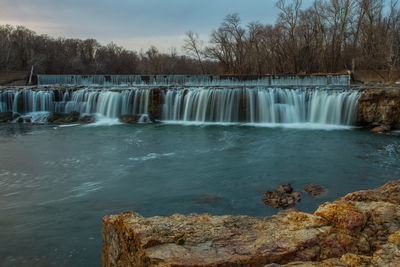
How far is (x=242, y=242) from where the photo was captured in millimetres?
2254

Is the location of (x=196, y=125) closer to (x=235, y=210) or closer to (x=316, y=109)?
(x=316, y=109)

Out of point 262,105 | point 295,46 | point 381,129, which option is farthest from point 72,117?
point 295,46

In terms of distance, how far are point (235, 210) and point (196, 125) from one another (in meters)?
10.8

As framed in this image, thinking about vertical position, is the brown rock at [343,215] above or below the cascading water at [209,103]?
below

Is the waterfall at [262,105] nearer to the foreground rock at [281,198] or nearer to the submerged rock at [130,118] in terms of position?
the submerged rock at [130,118]

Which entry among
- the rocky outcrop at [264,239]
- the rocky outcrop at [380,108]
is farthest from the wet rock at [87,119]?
the rocky outcrop at [264,239]

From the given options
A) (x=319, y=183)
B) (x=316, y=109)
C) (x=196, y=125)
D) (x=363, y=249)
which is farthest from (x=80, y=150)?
(x=316, y=109)

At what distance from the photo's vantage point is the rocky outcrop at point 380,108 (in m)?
13.6

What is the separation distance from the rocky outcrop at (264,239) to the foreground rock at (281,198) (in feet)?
7.93

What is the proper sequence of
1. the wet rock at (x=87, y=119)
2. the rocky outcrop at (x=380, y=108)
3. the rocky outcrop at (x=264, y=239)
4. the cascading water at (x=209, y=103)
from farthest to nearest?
1. the wet rock at (x=87, y=119)
2. the cascading water at (x=209, y=103)
3. the rocky outcrop at (x=380, y=108)
4. the rocky outcrop at (x=264, y=239)

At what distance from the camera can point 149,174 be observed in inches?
295

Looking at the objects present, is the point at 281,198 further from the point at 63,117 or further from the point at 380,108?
the point at 63,117

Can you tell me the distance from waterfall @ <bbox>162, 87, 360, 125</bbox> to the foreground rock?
34.8 feet

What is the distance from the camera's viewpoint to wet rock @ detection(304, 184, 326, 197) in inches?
223
